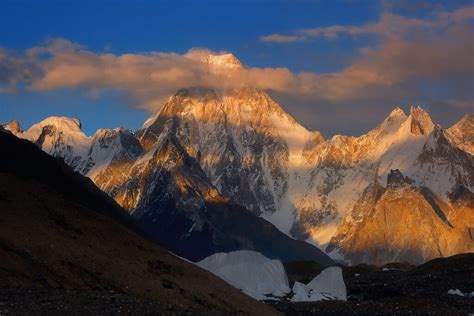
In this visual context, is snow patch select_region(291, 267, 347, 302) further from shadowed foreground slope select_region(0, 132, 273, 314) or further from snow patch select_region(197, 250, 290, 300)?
shadowed foreground slope select_region(0, 132, 273, 314)

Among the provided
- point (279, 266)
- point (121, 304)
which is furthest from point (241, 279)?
point (121, 304)

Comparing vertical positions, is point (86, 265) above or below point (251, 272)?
below

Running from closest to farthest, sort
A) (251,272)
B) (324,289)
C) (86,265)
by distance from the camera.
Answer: (86,265), (324,289), (251,272)

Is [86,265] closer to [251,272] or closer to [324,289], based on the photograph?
[251,272]

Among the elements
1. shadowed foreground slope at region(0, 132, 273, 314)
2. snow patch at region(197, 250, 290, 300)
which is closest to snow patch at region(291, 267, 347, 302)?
snow patch at region(197, 250, 290, 300)

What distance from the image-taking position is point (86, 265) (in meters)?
68.5

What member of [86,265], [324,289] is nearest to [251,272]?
[324,289]

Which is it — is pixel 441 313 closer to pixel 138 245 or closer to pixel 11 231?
pixel 138 245

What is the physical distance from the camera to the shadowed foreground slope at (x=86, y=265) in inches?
2335

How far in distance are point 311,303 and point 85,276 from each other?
129 ft

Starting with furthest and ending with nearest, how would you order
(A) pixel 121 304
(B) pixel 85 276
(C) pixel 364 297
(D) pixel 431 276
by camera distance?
(D) pixel 431 276
(C) pixel 364 297
(B) pixel 85 276
(A) pixel 121 304

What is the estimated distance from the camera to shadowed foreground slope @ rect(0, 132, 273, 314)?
195 ft

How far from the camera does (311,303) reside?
328 ft

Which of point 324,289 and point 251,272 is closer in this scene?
point 324,289
